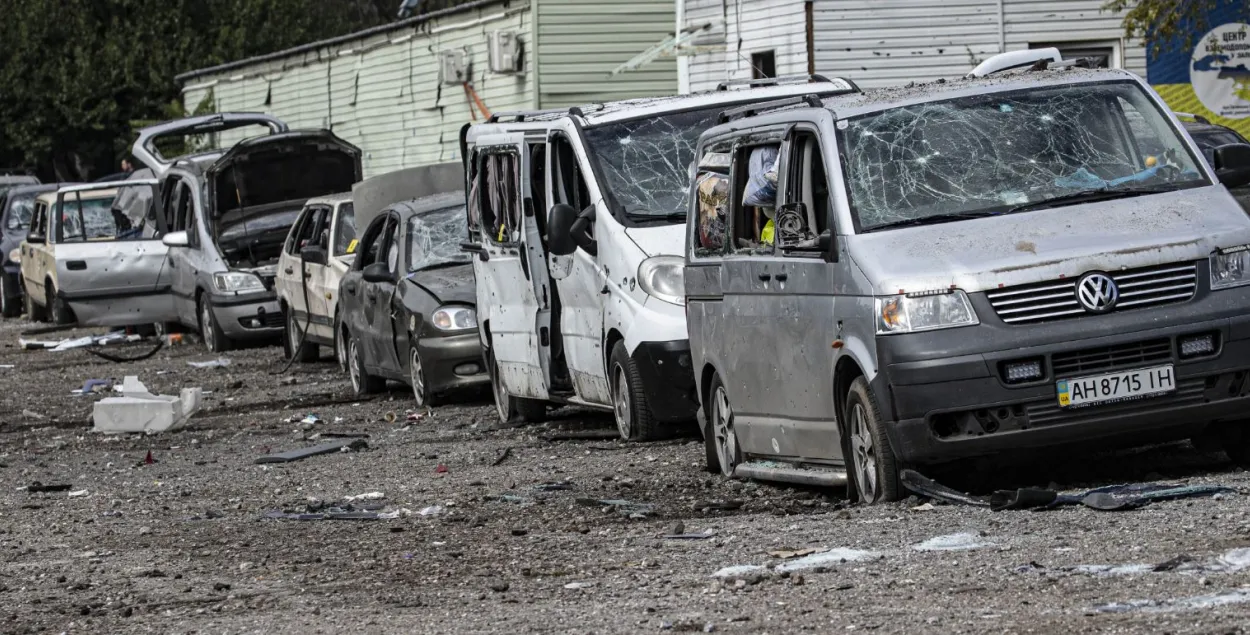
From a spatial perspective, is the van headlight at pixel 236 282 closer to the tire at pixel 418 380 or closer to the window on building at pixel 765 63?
the window on building at pixel 765 63

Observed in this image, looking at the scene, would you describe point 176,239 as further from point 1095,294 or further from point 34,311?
point 1095,294

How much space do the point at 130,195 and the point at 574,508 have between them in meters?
18.3

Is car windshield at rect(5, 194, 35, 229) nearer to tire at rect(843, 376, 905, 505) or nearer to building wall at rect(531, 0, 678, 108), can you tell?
building wall at rect(531, 0, 678, 108)

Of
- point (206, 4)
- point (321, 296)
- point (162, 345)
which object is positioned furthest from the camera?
point (206, 4)

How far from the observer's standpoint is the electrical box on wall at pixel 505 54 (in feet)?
104

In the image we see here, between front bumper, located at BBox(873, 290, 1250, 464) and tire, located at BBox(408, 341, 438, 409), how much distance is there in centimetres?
788

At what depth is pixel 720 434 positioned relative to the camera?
10516 mm

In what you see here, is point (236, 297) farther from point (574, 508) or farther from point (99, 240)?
point (574, 508)

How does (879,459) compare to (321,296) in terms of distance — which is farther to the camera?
(321,296)

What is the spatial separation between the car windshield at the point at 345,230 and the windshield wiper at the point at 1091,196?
1151 centimetres

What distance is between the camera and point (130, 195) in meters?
26.8

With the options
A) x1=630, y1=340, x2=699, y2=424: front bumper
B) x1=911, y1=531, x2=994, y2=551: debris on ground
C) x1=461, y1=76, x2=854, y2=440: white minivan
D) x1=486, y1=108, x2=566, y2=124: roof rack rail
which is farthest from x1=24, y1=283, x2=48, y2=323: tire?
x1=911, y1=531, x2=994, y2=551: debris on ground

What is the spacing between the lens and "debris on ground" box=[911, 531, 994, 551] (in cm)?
727

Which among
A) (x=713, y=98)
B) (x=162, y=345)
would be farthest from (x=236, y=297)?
(x=713, y=98)
